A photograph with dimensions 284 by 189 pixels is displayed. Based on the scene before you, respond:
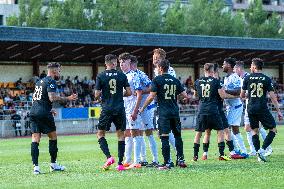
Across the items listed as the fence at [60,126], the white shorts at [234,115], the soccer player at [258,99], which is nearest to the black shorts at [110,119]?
the soccer player at [258,99]

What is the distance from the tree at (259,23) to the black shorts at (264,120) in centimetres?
7280

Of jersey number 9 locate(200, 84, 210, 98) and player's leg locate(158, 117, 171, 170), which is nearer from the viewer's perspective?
player's leg locate(158, 117, 171, 170)

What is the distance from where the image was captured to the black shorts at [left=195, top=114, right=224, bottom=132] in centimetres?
1859

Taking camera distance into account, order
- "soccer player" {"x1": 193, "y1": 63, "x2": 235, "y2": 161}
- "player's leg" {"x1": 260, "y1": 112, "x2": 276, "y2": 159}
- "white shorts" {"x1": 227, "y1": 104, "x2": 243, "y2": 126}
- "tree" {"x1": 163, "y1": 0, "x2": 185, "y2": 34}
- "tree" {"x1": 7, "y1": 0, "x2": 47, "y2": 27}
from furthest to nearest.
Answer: "tree" {"x1": 163, "y1": 0, "x2": 185, "y2": 34}, "tree" {"x1": 7, "y1": 0, "x2": 47, "y2": 27}, "white shorts" {"x1": 227, "y1": 104, "x2": 243, "y2": 126}, "soccer player" {"x1": 193, "y1": 63, "x2": 235, "y2": 161}, "player's leg" {"x1": 260, "y1": 112, "x2": 276, "y2": 159}

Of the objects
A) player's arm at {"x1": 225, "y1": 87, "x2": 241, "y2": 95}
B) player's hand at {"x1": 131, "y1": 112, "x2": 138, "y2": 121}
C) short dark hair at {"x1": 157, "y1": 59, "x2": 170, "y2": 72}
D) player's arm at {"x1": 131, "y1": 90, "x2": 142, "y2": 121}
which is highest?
short dark hair at {"x1": 157, "y1": 59, "x2": 170, "y2": 72}

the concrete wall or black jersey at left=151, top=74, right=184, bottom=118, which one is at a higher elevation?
the concrete wall

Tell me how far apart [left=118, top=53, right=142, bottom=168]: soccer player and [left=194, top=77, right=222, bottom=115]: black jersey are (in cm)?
195

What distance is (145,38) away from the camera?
49875 millimetres

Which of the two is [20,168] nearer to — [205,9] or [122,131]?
[122,131]

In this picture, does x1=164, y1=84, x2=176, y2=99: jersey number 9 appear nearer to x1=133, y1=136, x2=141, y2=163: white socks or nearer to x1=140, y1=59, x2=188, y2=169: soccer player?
x1=140, y1=59, x2=188, y2=169: soccer player

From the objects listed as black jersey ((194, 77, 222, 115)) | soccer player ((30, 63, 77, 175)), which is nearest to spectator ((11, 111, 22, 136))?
black jersey ((194, 77, 222, 115))

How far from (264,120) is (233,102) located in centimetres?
242

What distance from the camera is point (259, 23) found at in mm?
91125

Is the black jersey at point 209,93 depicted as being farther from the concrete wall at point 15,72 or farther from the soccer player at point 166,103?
the concrete wall at point 15,72
